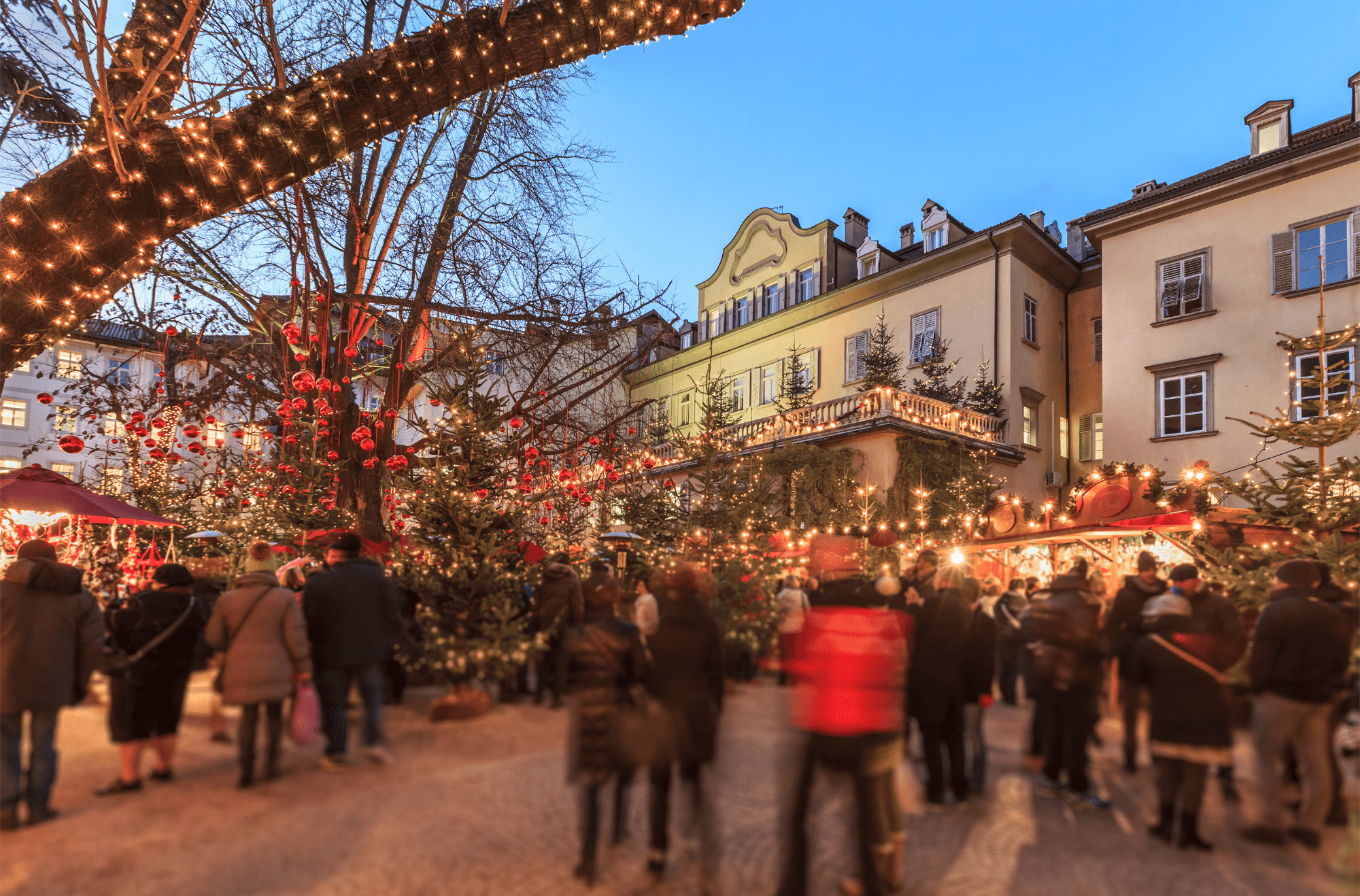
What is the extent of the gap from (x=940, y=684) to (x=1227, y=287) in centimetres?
2344

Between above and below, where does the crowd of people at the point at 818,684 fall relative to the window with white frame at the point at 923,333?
below

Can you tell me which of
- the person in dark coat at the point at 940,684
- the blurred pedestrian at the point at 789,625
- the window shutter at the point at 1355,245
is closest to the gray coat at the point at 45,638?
the blurred pedestrian at the point at 789,625

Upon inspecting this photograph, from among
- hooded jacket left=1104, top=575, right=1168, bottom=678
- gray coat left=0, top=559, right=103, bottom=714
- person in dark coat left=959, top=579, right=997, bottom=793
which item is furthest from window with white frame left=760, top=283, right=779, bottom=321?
gray coat left=0, top=559, right=103, bottom=714

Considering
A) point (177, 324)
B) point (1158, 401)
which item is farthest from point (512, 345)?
point (1158, 401)

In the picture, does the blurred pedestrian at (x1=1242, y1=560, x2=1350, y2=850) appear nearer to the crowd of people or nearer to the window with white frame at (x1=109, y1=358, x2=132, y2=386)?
the crowd of people

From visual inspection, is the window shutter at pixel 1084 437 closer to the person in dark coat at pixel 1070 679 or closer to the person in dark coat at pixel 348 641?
the person in dark coat at pixel 1070 679

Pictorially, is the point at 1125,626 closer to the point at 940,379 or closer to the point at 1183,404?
the point at 1183,404

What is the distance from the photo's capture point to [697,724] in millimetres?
2273

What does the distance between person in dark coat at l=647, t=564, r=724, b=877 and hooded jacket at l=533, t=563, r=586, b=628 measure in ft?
1.04

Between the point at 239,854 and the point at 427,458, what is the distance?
383cm

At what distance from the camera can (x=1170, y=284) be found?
69.2 feet

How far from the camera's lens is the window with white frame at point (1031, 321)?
81.9 feet

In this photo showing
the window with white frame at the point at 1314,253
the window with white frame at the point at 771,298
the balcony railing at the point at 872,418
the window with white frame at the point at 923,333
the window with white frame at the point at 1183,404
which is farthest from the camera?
the window with white frame at the point at 771,298

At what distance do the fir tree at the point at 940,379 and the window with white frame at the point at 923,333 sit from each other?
24 cm
